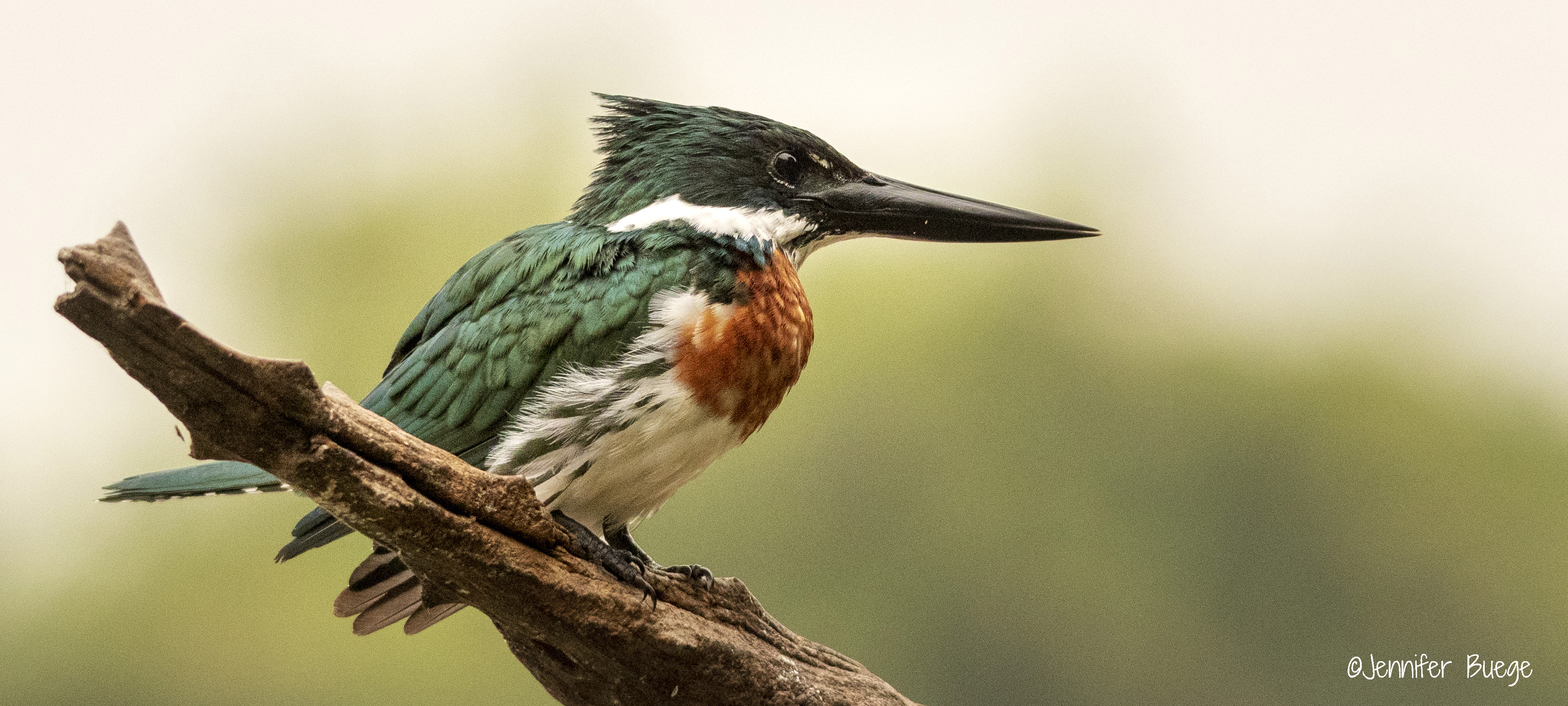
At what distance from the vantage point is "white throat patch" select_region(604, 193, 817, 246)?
288 cm

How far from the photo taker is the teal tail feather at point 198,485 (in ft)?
7.98

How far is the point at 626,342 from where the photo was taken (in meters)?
2.61

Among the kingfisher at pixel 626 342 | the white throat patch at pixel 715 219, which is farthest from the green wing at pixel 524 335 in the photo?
the white throat patch at pixel 715 219

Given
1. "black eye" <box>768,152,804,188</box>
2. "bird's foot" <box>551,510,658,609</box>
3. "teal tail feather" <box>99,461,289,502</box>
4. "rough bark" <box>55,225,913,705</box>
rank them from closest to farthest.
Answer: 1. "rough bark" <box>55,225,913,705</box>
2. "teal tail feather" <box>99,461,289,502</box>
3. "bird's foot" <box>551,510,658,609</box>
4. "black eye" <box>768,152,804,188</box>

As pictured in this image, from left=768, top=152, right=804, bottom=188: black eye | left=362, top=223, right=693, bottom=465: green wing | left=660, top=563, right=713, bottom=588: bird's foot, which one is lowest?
left=660, top=563, right=713, bottom=588: bird's foot

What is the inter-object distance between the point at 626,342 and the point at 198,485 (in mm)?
867

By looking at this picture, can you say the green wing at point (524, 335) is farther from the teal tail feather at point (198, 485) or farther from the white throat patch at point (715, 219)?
the teal tail feather at point (198, 485)

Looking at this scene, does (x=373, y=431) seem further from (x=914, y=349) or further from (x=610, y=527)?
(x=914, y=349)

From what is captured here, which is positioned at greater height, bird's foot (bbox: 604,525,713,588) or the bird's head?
the bird's head

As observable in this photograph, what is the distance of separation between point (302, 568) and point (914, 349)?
439 cm

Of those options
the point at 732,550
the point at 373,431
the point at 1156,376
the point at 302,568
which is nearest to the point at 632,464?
the point at 373,431
